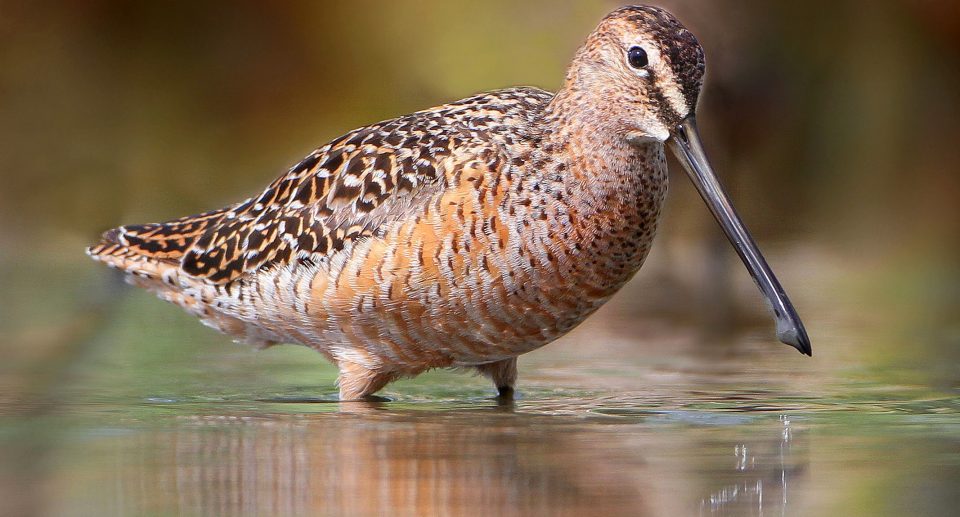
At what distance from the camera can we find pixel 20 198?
10.9 m

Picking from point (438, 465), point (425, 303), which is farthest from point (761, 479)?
point (425, 303)

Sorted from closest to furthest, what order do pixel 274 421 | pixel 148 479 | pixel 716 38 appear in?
1. pixel 148 479
2. pixel 274 421
3. pixel 716 38

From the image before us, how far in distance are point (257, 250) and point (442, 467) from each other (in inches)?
77.4

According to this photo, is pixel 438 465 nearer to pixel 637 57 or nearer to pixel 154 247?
pixel 637 57

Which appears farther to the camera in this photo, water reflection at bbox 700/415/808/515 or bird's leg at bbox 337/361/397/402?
bird's leg at bbox 337/361/397/402

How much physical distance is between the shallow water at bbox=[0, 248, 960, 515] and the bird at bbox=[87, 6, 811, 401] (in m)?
0.27

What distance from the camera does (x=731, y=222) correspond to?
5711 mm

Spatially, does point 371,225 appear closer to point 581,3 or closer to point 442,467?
point 442,467

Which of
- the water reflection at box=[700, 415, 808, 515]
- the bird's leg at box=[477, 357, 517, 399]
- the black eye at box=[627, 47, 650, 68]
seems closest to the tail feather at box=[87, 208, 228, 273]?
the bird's leg at box=[477, 357, 517, 399]

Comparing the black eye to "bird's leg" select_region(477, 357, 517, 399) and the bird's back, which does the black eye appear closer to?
the bird's back

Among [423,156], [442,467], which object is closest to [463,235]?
[423,156]

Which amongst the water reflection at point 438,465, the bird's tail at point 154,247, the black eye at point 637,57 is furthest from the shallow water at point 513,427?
the black eye at point 637,57

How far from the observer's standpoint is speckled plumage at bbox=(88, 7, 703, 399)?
5.68 meters

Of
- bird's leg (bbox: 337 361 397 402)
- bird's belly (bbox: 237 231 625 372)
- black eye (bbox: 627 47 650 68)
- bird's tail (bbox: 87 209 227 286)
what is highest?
black eye (bbox: 627 47 650 68)
